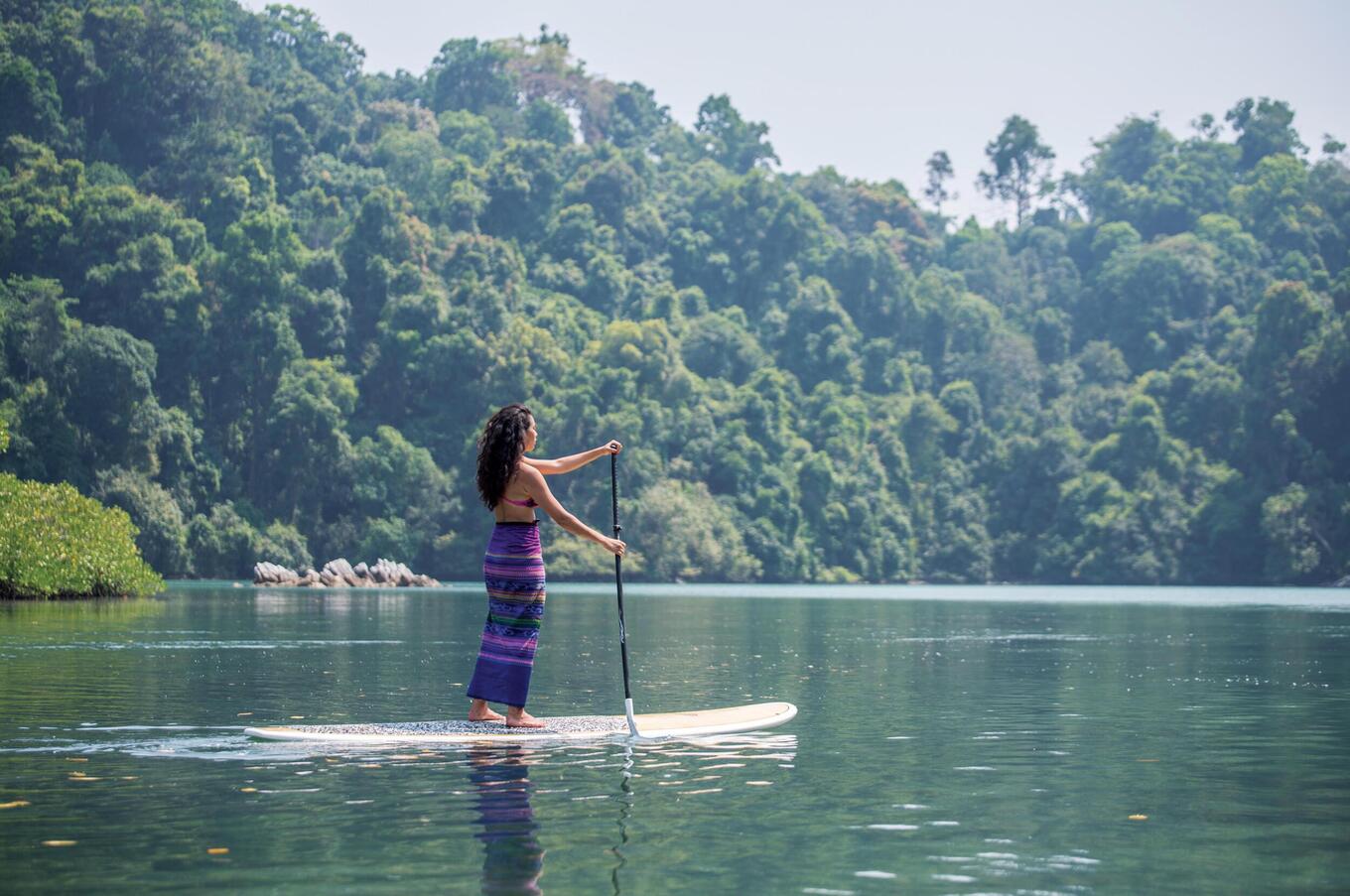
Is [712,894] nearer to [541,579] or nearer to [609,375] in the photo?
[541,579]

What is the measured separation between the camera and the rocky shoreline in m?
82.1

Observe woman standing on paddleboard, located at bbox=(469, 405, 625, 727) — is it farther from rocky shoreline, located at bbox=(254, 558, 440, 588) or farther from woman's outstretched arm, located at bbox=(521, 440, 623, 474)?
rocky shoreline, located at bbox=(254, 558, 440, 588)

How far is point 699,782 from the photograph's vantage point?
1327 centimetres

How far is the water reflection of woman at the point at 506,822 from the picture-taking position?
965 centimetres

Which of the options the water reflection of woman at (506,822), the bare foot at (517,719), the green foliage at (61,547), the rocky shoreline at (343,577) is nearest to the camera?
the water reflection of woman at (506,822)

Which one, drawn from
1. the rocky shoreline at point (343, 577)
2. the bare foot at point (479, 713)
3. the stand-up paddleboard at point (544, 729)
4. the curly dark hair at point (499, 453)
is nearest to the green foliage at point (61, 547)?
the rocky shoreline at point (343, 577)

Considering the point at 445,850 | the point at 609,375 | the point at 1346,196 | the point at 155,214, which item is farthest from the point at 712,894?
the point at 1346,196

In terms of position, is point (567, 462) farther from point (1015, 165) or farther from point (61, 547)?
point (1015, 165)

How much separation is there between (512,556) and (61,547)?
36.9 meters

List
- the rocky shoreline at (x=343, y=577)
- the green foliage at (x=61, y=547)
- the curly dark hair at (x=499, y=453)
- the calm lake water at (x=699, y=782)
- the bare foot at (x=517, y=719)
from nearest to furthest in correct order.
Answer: the calm lake water at (x=699, y=782)
the curly dark hair at (x=499, y=453)
the bare foot at (x=517, y=719)
the green foliage at (x=61, y=547)
the rocky shoreline at (x=343, y=577)

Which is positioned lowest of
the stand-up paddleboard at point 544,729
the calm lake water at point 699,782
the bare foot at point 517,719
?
the calm lake water at point 699,782

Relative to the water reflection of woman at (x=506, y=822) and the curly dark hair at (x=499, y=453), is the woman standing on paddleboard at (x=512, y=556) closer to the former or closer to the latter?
the curly dark hair at (x=499, y=453)

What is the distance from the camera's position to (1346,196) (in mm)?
139125

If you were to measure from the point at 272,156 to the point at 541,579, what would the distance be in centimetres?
11295
